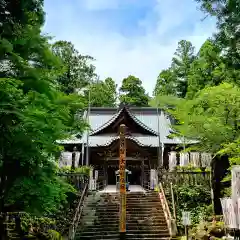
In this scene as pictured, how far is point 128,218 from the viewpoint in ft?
61.9

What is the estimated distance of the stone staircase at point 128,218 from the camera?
17312mm

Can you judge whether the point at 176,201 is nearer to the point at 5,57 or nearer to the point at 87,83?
the point at 5,57

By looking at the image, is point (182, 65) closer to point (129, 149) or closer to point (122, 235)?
point (129, 149)

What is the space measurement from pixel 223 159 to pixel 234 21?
11.8 m

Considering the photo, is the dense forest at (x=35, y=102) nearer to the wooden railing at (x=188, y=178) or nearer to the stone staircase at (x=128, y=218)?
the stone staircase at (x=128, y=218)

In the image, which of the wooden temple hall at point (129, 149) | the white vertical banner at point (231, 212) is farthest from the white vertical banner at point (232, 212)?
the wooden temple hall at point (129, 149)

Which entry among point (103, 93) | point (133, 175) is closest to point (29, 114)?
point (133, 175)

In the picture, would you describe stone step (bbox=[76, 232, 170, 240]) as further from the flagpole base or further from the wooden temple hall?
the wooden temple hall

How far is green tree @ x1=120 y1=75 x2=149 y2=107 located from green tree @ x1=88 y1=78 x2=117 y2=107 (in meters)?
2.16

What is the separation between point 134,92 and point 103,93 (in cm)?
880

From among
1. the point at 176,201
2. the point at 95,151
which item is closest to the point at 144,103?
the point at 95,151

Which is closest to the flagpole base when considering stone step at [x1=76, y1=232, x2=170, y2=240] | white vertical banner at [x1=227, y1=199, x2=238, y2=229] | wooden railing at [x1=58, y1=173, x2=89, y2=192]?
stone step at [x1=76, y1=232, x2=170, y2=240]

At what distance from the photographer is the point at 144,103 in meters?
60.6

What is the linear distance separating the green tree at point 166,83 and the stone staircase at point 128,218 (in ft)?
95.9
